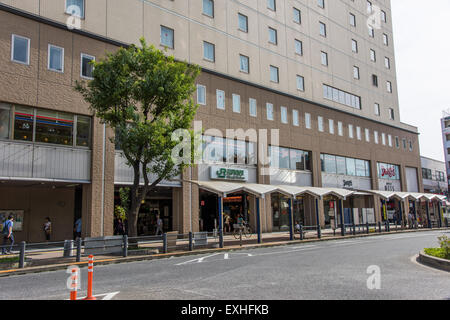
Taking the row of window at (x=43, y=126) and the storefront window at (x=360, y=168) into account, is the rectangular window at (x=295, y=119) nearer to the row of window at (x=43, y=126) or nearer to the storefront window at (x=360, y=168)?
the storefront window at (x=360, y=168)

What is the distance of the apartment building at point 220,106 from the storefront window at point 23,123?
50 mm

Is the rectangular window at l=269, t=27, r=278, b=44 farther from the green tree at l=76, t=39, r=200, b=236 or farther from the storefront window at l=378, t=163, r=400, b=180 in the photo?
the storefront window at l=378, t=163, r=400, b=180

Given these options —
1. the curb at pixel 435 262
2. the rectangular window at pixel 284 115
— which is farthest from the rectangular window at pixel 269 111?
the curb at pixel 435 262

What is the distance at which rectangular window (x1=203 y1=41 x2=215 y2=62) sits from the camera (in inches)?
1128

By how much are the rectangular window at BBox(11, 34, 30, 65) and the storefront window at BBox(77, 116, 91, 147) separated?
3.92 metres

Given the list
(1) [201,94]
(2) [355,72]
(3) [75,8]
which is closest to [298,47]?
(2) [355,72]

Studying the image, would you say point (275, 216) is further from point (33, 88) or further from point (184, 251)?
point (33, 88)

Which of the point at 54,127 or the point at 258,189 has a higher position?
the point at 54,127

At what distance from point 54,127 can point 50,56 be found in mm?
3781

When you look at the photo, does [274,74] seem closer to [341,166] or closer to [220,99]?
[220,99]

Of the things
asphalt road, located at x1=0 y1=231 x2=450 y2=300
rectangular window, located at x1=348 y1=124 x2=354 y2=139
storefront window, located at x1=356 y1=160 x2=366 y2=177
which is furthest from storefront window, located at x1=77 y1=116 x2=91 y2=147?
storefront window, located at x1=356 y1=160 x2=366 y2=177

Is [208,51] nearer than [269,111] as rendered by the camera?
Yes

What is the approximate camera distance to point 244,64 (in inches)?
1240

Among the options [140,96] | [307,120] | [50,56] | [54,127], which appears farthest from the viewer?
[307,120]
